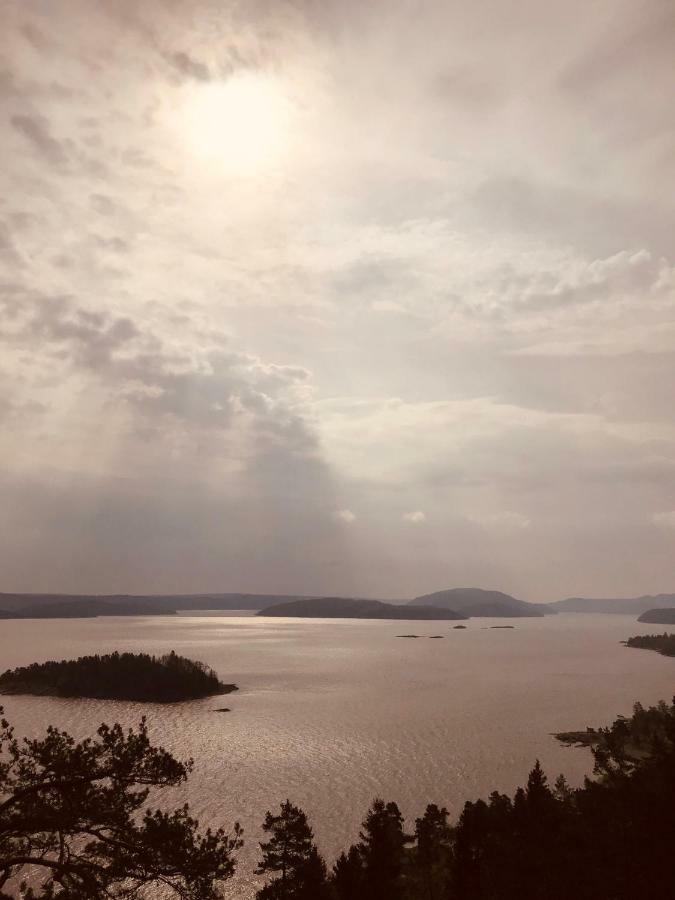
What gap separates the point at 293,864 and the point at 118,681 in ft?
363

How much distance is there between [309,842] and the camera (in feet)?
136

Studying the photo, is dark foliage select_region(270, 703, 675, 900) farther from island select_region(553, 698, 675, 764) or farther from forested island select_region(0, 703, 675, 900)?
island select_region(553, 698, 675, 764)

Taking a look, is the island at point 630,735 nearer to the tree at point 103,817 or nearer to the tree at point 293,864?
the tree at point 293,864

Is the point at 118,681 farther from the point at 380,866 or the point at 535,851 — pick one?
the point at 535,851

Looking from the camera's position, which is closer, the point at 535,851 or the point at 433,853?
the point at 535,851

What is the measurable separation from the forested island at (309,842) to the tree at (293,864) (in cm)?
10

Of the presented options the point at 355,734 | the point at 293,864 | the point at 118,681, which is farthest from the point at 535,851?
the point at 118,681

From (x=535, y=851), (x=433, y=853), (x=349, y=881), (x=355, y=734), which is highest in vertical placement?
(x=535, y=851)

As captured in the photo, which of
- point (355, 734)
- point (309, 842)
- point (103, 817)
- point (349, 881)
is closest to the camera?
point (103, 817)

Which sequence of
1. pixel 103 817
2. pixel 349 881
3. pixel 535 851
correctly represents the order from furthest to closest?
pixel 535 851
pixel 349 881
pixel 103 817

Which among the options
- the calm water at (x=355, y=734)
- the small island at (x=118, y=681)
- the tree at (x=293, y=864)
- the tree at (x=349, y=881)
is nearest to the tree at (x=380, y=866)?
the tree at (x=349, y=881)

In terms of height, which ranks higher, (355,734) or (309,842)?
(309,842)

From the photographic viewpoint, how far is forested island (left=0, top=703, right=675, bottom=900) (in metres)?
17.5

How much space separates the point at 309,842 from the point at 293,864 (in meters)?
1.58
